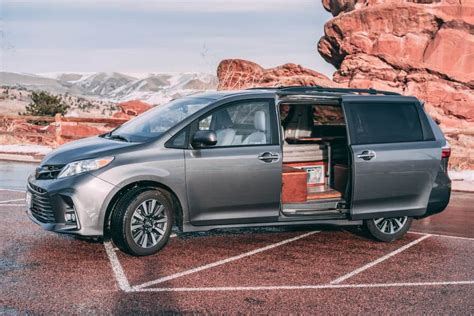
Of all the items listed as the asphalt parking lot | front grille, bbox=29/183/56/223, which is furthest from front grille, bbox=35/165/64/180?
the asphalt parking lot

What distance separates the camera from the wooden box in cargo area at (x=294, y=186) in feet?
26.2

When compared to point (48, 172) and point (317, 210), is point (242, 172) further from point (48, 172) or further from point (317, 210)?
point (48, 172)

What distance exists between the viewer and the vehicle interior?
8.04m

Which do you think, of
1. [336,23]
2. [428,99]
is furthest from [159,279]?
[336,23]

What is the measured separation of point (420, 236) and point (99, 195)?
461 cm

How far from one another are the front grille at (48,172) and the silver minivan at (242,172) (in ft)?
0.04

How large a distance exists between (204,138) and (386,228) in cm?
295

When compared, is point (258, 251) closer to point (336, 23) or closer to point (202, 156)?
point (202, 156)

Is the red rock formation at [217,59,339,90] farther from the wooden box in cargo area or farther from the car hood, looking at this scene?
the car hood

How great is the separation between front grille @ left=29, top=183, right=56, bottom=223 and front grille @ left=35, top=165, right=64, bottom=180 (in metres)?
0.13

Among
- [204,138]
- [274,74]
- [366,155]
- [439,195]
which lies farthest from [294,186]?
[274,74]

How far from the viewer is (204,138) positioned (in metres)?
7.25

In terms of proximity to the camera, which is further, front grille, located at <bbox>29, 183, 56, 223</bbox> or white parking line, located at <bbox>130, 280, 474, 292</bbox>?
front grille, located at <bbox>29, 183, 56, 223</bbox>

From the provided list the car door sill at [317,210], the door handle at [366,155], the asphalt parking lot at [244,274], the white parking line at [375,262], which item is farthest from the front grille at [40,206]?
the door handle at [366,155]
